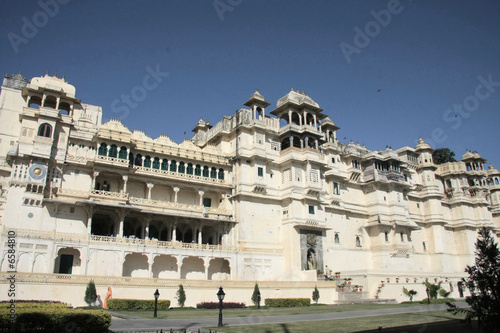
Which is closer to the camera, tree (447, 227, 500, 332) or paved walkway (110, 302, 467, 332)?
tree (447, 227, 500, 332)

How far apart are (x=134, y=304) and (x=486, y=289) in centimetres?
2483

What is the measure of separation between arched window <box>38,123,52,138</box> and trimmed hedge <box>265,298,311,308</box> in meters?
25.4

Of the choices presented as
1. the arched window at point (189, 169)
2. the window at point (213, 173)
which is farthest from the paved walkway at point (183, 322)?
the window at point (213, 173)

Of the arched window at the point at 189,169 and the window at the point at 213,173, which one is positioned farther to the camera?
the window at the point at 213,173

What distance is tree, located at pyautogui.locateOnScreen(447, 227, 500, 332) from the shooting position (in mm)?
10577

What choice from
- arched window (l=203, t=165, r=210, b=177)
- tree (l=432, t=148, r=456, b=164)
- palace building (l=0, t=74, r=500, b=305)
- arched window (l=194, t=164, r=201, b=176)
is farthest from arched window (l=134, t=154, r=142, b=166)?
tree (l=432, t=148, r=456, b=164)

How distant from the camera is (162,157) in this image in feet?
147

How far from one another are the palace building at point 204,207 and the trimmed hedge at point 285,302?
2.27 metres

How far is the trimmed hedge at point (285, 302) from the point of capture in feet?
116

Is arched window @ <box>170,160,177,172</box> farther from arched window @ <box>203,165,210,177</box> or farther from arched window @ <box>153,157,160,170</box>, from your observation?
arched window @ <box>203,165,210,177</box>

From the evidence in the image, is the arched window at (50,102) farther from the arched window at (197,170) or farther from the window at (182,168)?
the arched window at (197,170)

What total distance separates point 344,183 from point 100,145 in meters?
35.7

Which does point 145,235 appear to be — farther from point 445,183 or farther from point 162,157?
point 445,183

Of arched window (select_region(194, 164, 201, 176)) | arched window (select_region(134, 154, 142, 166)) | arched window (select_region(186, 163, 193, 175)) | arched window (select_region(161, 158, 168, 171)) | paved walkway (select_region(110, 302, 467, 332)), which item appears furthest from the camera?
arched window (select_region(194, 164, 201, 176))
